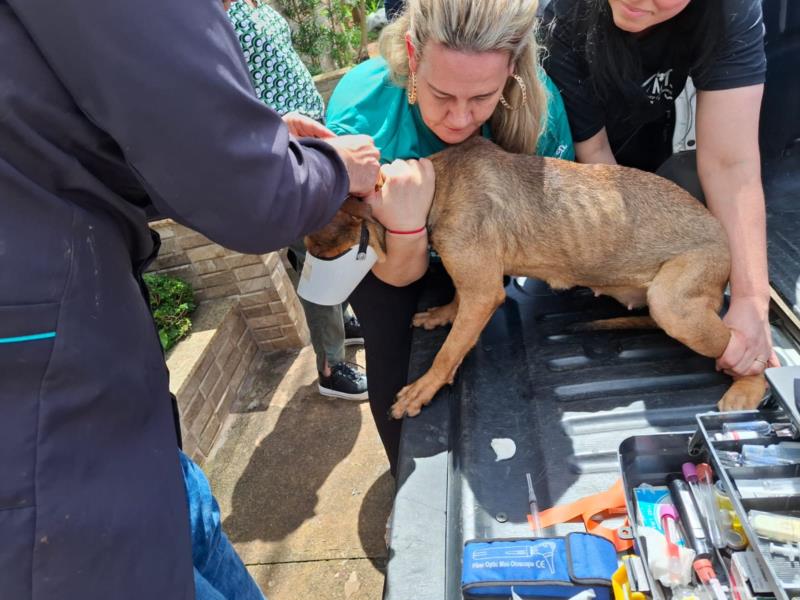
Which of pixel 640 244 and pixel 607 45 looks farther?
pixel 640 244

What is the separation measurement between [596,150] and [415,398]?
1.59m

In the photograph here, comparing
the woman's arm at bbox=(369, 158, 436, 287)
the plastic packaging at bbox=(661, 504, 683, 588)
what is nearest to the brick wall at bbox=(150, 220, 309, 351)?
the woman's arm at bbox=(369, 158, 436, 287)

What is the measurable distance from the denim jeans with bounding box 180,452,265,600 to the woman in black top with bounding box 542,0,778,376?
202 centimetres

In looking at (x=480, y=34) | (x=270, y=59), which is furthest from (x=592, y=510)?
(x=270, y=59)

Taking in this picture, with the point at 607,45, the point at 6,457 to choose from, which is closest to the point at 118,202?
the point at 6,457

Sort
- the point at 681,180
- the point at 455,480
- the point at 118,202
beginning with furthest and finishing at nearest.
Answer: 1. the point at 681,180
2. the point at 455,480
3. the point at 118,202

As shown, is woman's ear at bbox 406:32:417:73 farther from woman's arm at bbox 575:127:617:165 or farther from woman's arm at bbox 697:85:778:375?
woman's arm at bbox 697:85:778:375

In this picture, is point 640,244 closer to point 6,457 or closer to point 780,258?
point 780,258

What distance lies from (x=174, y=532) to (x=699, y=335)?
205cm

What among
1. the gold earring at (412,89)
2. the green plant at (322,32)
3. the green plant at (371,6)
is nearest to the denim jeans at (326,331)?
the gold earring at (412,89)

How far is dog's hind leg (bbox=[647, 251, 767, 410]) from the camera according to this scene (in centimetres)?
209

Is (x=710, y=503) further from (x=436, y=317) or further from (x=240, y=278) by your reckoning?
(x=240, y=278)

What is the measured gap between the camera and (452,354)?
7.58 ft

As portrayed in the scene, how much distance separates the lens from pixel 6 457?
3.50 feet
